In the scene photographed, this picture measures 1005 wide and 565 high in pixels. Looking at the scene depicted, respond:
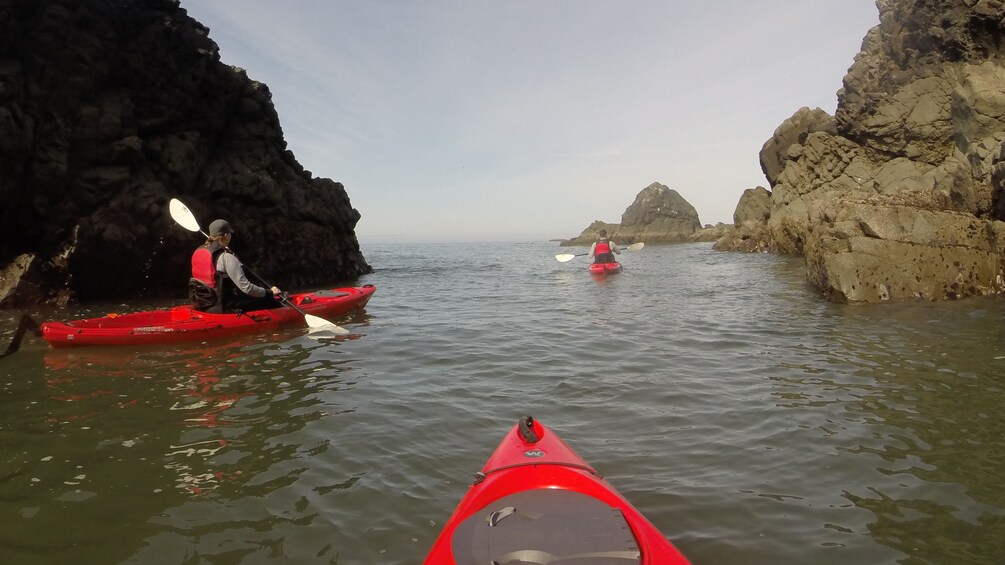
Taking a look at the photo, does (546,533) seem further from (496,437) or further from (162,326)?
(162,326)

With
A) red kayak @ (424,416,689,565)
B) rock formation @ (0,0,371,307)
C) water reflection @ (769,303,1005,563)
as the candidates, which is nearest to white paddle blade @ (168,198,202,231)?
rock formation @ (0,0,371,307)

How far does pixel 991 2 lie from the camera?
17547 mm

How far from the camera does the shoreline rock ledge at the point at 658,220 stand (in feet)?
204

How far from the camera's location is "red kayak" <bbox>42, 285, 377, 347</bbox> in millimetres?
8445

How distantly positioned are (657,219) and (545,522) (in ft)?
214

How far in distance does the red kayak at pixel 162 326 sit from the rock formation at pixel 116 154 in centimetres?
587

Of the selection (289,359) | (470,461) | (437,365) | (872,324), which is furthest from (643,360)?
(289,359)

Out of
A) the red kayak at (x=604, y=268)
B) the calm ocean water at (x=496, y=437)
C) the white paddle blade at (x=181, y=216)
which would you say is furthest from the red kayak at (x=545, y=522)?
the red kayak at (x=604, y=268)

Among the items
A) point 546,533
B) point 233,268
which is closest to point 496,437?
point 546,533

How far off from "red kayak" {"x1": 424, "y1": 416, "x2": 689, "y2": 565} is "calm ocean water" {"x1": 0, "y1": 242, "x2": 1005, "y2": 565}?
0.58 metres

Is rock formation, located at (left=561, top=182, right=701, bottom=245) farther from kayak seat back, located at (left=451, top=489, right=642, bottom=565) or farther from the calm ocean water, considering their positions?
kayak seat back, located at (left=451, top=489, right=642, bottom=565)

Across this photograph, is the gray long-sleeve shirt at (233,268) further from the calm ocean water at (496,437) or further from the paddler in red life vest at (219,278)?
the calm ocean water at (496,437)

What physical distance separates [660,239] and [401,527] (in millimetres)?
Result: 61556

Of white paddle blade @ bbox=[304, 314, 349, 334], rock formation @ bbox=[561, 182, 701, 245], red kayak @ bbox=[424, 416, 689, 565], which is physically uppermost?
rock formation @ bbox=[561, 182, 701, 245]
